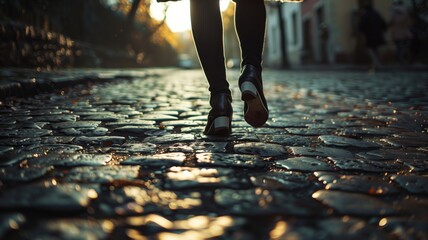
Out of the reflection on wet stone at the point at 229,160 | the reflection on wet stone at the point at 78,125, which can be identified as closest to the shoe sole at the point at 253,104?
the reflection on wet stone at the point at 229,160

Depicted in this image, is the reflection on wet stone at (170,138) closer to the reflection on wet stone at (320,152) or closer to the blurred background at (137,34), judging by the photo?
the reflection on wet stone at (320,152)

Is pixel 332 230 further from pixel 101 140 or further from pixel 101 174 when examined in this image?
pixel 101 140

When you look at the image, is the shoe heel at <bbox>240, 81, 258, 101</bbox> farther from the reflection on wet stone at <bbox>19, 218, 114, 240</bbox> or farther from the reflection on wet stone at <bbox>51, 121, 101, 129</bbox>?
the reflection on wet stone at <bbox>19, 218, 114, 240</bbox>

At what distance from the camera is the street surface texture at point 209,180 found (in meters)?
1.11

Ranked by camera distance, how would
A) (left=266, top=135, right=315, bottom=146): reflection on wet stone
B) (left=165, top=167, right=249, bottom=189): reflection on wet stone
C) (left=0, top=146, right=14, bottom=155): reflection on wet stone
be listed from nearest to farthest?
(left=165, top=167, right=249, bottom=189): reflection on wet stone → (left=0, top=146, right=14, bottom=155): reflection on wet stone → (left=266, top=135, right=315, bottom=146): reflection on wet stone

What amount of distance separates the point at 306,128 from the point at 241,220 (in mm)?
1792

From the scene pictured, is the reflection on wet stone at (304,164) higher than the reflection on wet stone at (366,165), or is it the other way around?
the reflection on wet stone at (304,164)

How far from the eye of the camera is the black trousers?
238cm

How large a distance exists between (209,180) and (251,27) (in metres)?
1.24

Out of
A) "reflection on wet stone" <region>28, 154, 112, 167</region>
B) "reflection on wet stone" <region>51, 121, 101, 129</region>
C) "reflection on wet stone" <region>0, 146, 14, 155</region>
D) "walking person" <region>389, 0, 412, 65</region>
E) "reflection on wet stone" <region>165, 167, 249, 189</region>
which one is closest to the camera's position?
"reflection on wet stone" <region>165, 167, 249, 189</region>

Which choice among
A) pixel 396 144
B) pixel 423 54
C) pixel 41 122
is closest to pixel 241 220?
pixel 396 144

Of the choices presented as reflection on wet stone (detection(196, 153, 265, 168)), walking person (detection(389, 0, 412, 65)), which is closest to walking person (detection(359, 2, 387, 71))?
walking person (detection(389, 0, 412, 65))

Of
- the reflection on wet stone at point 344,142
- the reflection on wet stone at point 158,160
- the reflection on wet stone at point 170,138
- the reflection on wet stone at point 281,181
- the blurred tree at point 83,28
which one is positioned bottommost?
the reflection on wet stone at point 344,142

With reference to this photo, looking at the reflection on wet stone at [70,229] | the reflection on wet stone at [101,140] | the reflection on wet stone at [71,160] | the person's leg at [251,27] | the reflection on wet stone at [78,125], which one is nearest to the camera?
the reflection on wet stone at [70,229]
